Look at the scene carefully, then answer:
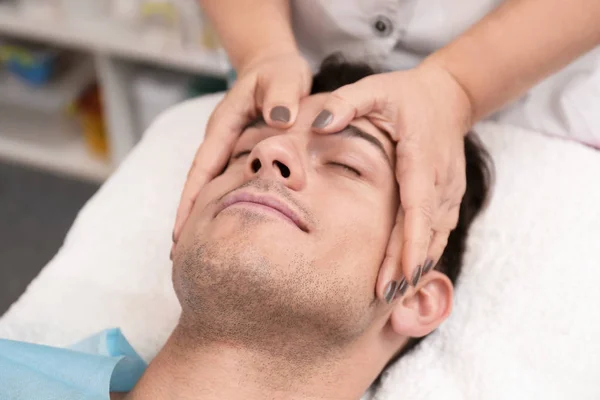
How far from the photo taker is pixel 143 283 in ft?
3.63

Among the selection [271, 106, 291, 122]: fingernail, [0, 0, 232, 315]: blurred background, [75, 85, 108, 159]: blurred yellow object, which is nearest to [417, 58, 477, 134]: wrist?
[271, 106, 291, 122]: fingernail

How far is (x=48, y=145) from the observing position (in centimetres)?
226

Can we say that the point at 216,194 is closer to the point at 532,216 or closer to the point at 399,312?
the point at 399,312

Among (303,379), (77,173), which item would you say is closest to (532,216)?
(303,379)

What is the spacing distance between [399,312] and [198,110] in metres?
0.67

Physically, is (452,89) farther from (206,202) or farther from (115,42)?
(115,42)

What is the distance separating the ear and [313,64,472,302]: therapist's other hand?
0.05 metres

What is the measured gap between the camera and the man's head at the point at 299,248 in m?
Answer: 0.76

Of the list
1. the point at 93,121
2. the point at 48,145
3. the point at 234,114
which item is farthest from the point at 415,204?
the point at 48,145

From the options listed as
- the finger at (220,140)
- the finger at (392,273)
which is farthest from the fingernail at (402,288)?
the finger at (220,140)

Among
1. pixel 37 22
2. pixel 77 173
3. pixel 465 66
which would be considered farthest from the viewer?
pixel 77 173

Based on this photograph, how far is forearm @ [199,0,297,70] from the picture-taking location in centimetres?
106

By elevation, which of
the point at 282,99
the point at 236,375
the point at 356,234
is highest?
the point at 282,99

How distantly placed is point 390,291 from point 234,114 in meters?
0.35
